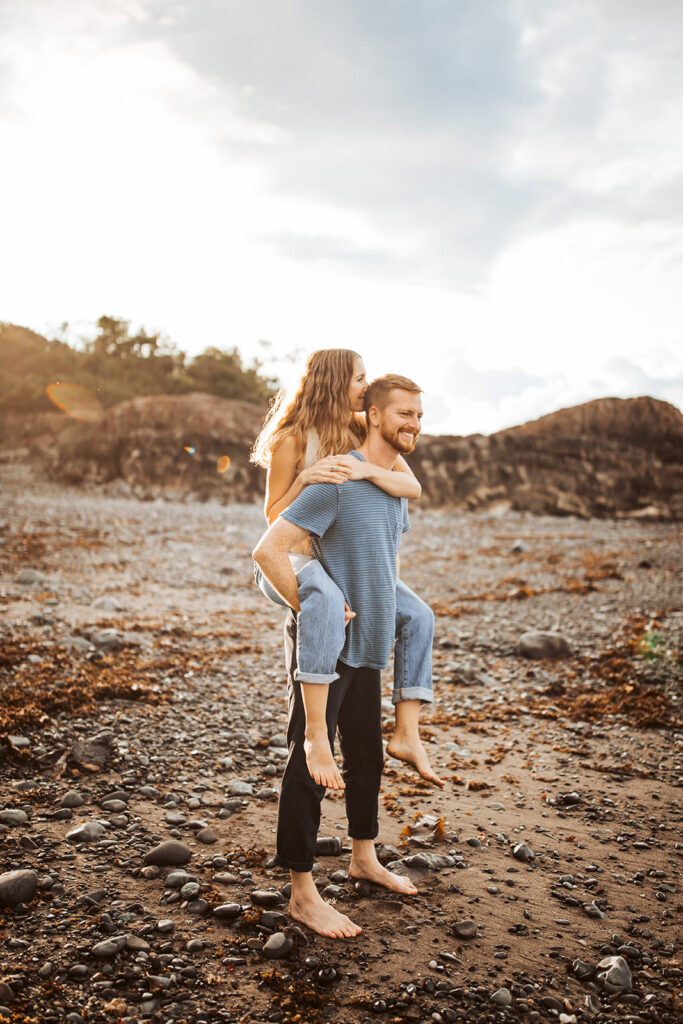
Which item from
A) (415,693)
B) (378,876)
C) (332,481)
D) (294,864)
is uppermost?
(332,481)

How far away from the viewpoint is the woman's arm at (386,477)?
10.3ft

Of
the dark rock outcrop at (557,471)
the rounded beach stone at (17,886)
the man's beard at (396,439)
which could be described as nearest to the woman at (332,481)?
the man's beard at (396,439)

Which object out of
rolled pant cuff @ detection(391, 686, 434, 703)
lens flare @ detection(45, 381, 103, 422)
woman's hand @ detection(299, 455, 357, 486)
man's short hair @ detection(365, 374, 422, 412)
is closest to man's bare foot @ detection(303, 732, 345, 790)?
rolled pant cuff @ detection(391, 686, 434, 703)

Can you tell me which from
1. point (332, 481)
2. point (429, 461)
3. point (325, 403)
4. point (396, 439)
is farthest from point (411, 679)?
point (429, 461)

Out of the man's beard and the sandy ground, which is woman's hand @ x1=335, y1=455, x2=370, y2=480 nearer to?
the man's beard

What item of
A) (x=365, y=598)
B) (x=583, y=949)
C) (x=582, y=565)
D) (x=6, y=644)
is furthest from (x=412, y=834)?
(x=582, y=565)

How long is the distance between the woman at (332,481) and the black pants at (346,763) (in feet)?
0.54

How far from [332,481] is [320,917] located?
2164 millimetres

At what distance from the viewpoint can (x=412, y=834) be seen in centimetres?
438

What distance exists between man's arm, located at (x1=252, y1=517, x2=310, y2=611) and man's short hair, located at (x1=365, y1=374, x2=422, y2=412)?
742mm

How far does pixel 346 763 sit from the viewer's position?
3.59 meters

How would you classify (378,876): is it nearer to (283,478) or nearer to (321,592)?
(321,592)

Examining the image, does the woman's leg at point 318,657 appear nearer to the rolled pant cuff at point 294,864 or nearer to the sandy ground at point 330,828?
the rolled pant cuff at point 294,864

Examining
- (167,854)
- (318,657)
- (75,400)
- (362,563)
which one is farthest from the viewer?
(75,400)
